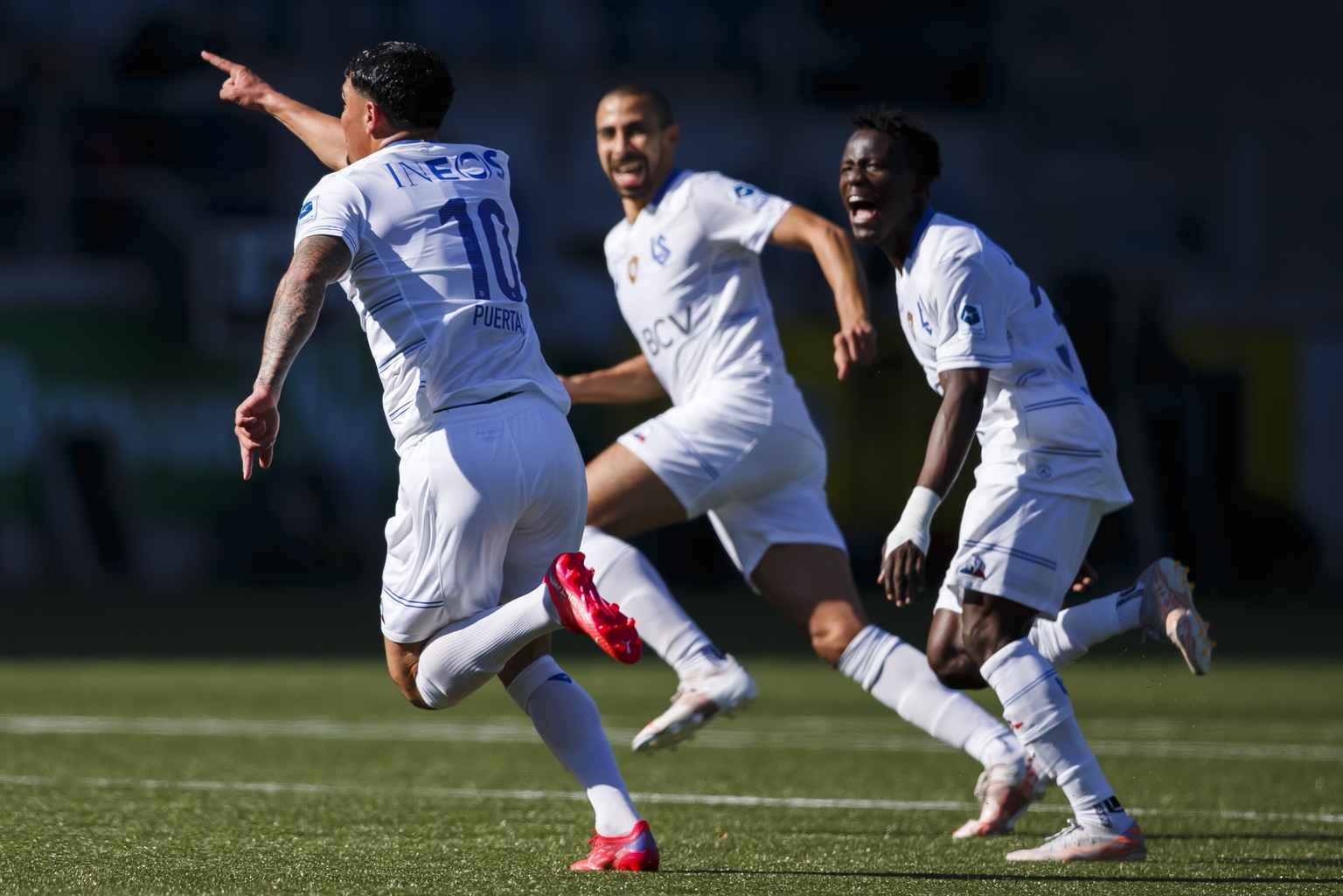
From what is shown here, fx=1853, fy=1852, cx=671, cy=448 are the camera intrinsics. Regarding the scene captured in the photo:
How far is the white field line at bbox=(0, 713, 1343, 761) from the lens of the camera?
7609mm

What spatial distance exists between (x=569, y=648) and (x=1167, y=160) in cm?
1886

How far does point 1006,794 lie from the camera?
5043 mm

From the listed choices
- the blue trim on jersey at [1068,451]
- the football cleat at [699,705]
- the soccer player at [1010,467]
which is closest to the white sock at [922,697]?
the soccer player at [1010,467]

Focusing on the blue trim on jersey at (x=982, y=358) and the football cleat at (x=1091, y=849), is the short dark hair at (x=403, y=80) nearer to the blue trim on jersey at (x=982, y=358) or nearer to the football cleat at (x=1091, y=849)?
the blue trim on jersey at (x=982, y=358)

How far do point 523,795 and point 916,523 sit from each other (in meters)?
2.15

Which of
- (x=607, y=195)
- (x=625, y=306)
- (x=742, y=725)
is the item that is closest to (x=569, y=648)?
(x=742, y=725)

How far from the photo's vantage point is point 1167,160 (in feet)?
96.3

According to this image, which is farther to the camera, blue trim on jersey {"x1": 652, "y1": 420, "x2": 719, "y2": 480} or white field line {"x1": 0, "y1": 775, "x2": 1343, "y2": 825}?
white field line {"x1": 0, "y1": 775, "x2": 1343, "y2": 825}

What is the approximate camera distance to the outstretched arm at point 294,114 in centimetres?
495

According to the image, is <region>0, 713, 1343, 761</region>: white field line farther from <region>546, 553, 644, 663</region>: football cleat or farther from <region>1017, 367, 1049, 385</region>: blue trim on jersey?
<region>546, 553, 644, 663</region>: football cleat

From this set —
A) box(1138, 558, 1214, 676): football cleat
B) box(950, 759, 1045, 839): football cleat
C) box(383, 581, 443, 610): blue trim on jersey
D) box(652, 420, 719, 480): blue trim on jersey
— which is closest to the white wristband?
box(1138, 558, 1214, 676): football cleat

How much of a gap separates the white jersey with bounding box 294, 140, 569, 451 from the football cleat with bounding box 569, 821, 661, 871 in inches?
41.1

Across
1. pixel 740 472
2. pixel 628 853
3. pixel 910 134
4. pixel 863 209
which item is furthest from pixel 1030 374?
pixel 628 853

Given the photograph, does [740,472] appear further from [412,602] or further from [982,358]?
[412,602]
